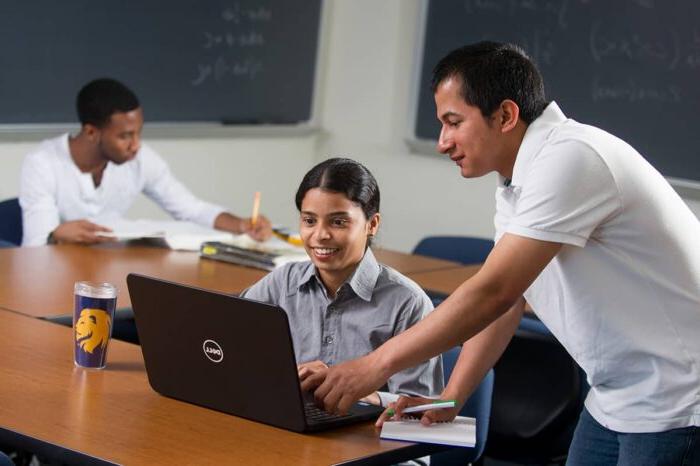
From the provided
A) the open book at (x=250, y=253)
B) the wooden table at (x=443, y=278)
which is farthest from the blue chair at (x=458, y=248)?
the open book at (x=250, y=253)

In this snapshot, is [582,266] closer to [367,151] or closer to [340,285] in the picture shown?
[340,285]

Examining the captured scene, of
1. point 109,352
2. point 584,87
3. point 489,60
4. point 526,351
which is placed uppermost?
point 489,60

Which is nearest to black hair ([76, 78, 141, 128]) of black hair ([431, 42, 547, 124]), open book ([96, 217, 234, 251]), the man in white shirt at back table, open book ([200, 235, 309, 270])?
the man in white shirt at back table

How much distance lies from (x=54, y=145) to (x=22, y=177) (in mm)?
186

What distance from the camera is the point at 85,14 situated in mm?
5082

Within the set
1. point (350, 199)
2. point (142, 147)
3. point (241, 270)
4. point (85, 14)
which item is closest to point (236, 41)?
point (85, 14)

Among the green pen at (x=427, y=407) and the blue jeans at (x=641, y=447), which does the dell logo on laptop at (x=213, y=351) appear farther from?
the blue jeans at (x=641, y=447)

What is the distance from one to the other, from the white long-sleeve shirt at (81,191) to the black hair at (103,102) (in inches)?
5.0

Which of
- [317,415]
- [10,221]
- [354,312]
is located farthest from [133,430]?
[10,221]

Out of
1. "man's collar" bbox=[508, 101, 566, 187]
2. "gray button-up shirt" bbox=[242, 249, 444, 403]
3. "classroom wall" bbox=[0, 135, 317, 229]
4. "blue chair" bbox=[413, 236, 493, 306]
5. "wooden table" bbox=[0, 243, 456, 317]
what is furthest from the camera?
"classroom wall" bbox=[0, 135, 317, 229]

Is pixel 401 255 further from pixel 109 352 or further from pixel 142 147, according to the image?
pixel 109 352

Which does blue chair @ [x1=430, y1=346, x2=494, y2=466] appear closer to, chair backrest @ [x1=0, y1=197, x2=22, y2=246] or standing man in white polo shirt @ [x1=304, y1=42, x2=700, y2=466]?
standing man in white polo shirt @ [x1=304, y1=42, x2=700, y2=466]

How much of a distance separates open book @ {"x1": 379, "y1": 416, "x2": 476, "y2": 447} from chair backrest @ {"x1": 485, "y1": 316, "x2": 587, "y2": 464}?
1204mm

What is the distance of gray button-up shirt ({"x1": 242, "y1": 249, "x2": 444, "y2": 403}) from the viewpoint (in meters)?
2.57
